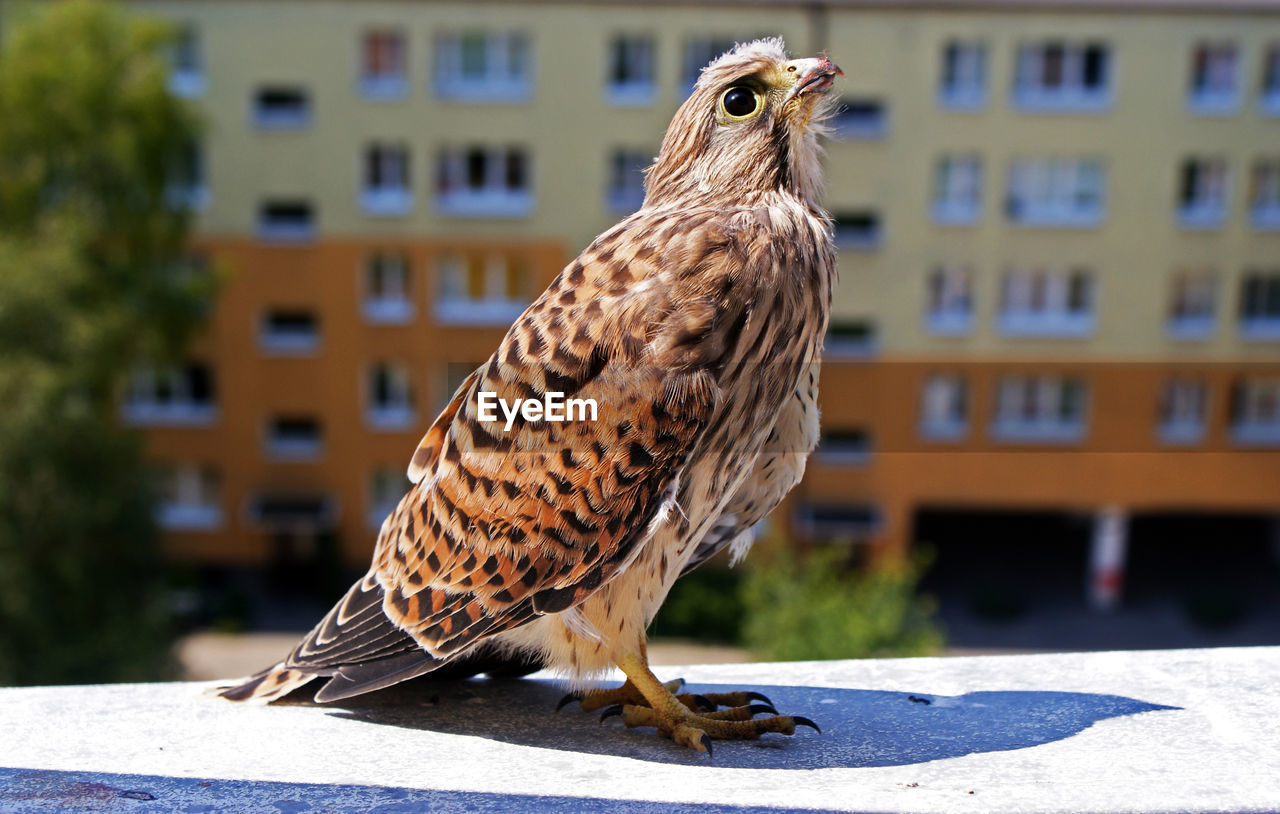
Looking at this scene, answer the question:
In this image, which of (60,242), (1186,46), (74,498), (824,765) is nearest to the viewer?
Result: (824,765)

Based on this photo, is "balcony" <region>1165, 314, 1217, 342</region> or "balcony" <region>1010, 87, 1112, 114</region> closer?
"balcony" <region>1010, 87, 1112, 114</region>

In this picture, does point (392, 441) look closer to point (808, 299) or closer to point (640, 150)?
point (640, 150)

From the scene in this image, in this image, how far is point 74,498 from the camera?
15.9 metres

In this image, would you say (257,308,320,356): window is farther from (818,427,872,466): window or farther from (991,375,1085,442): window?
(991,375,1085,442): window

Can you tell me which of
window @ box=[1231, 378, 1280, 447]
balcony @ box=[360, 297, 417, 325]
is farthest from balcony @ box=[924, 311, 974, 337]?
balcony @ box=[360, 297, 417, 325]

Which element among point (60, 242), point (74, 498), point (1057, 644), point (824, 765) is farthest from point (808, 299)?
point (1057, 644)

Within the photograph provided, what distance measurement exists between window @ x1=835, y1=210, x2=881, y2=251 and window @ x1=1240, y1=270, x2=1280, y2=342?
21.7ft

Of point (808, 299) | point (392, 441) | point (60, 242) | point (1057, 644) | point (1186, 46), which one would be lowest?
point (1057, 644)

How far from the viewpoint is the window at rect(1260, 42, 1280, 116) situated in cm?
2053

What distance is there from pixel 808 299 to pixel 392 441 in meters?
21.0

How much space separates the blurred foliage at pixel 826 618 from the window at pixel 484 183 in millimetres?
7833

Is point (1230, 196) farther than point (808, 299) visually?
Yes

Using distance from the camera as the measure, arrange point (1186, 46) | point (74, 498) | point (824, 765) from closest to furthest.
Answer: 1. point (824, 765)
2. point (74, 498)
3. point (1186, 46)

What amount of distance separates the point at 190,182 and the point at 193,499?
6.31 m
